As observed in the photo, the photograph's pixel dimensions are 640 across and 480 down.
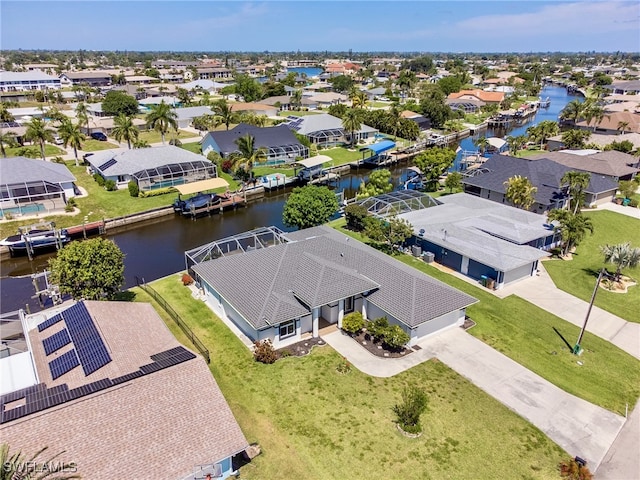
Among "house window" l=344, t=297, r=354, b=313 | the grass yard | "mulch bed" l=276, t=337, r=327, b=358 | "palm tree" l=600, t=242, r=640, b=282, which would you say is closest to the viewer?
the grass yard

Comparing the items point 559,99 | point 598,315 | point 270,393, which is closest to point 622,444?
point 598,315

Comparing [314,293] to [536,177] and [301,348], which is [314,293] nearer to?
[301,348]

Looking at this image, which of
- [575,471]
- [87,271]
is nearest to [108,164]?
[87,271]

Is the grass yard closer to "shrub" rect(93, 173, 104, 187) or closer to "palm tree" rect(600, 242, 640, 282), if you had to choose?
"palm tree" rect(600, 242, 640, 282)

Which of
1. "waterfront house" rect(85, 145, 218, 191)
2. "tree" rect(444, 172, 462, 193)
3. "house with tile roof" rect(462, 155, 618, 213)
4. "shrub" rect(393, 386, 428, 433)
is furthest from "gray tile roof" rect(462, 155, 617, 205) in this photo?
"shrub" rect(393, 386, 428, 433)

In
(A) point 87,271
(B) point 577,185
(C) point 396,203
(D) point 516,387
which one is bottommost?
(D) point 516,387
